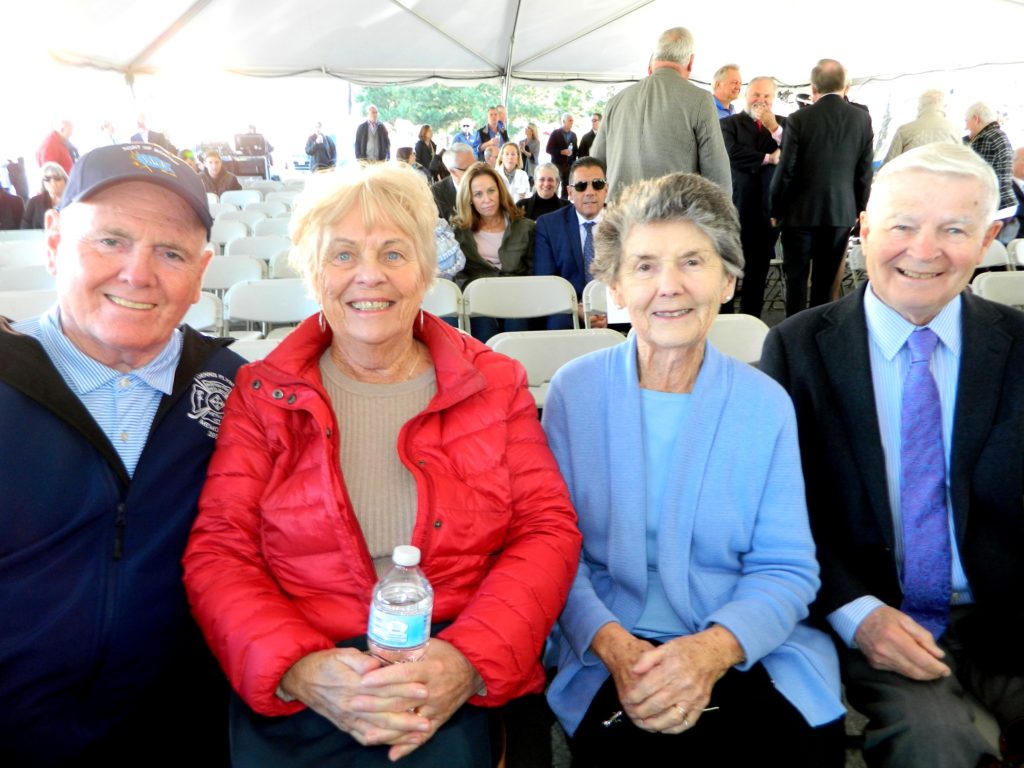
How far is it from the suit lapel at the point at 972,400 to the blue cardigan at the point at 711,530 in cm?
37

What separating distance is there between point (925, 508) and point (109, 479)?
179cm

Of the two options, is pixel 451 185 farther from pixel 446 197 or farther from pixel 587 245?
pixel 587 245

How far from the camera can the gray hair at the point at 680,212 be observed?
1.64 meters

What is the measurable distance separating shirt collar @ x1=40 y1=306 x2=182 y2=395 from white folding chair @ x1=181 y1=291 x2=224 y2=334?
9.02 ft

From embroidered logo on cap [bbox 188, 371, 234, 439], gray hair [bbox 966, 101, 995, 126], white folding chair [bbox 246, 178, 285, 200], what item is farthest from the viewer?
white folding chair [bbox 246, 178, 285, 200]

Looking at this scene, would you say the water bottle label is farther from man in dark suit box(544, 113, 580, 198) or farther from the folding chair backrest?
man in dark suit box(544, 113, 580, 198)

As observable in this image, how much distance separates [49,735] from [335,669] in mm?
575

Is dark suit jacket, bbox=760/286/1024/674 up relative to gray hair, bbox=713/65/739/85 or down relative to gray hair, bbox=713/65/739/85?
down

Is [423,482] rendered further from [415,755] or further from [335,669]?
[415,755]

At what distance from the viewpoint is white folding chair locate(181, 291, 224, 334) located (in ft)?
13.8

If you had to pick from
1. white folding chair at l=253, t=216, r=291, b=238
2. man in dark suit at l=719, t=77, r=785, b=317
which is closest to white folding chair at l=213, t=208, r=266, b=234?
white folding chair at l=253, t=216, r=291, b=238

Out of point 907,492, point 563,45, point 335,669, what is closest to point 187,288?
point 335,669

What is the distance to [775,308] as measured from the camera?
7.65 meters

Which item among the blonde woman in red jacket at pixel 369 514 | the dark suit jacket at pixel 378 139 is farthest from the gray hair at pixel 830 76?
the dark suit jacket at pixel 378 139
